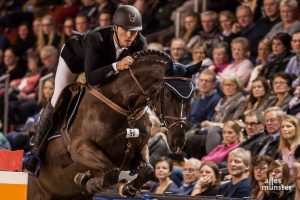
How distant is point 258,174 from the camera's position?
10.5 m

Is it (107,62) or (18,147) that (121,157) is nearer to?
(107,62)

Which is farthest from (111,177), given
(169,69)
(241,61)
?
(241,61)

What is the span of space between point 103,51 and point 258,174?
8.29 feet

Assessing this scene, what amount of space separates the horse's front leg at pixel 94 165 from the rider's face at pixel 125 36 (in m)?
0.98

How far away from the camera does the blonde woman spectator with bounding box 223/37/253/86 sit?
1362 cm

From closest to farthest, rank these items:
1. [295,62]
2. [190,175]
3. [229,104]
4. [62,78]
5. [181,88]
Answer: [181,88] < [62,78] < [190,175] < [295,62] < [229,104]

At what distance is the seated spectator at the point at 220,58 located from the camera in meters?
14.0

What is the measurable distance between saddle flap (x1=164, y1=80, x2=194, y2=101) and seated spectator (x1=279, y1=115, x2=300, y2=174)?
8.19 feet

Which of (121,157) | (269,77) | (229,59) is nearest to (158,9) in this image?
(229,59)

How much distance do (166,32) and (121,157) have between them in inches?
292

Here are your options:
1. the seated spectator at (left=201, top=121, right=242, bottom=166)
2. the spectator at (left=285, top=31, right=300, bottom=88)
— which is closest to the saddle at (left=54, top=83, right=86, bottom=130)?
the seated spectator at (left=201, top=121, right=242, bottom=166)

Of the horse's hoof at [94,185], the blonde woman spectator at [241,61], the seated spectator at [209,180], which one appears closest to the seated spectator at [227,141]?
the seated spectator at [209,180]

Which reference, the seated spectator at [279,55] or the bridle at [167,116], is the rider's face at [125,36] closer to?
the bridle at [167,116]

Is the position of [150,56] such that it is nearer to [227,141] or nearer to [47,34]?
[227,141]
